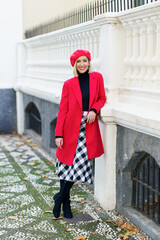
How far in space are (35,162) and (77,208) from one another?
2642 mm

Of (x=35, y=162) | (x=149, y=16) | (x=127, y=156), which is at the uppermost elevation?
(x=149, y=16)

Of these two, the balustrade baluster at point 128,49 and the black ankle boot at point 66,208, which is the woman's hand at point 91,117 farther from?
the black ankle boot at point 66,208

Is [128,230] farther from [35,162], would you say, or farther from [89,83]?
[35,162]

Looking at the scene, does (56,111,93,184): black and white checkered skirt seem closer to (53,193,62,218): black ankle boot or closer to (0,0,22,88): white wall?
(53,193,62,218): black ankle boot

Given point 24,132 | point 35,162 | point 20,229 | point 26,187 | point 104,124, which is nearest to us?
point 20,229

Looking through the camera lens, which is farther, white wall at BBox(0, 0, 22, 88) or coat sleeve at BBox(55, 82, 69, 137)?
white wall at BBox(0, 0, 22, 88)

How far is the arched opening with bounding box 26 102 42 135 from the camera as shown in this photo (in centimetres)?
1037

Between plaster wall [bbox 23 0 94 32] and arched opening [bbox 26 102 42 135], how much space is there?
2.91 meters

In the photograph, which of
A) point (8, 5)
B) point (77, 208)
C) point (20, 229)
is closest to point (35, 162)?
point (77, 208)

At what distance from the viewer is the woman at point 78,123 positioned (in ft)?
16.1

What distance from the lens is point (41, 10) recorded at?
12.9 metres

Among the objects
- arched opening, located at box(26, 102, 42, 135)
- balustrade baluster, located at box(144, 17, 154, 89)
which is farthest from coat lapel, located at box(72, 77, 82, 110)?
arched opening, located at box(26, 102, 42, 135)

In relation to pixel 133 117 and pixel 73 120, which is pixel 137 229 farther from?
pixel 73 120

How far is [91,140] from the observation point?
16.2 ft
